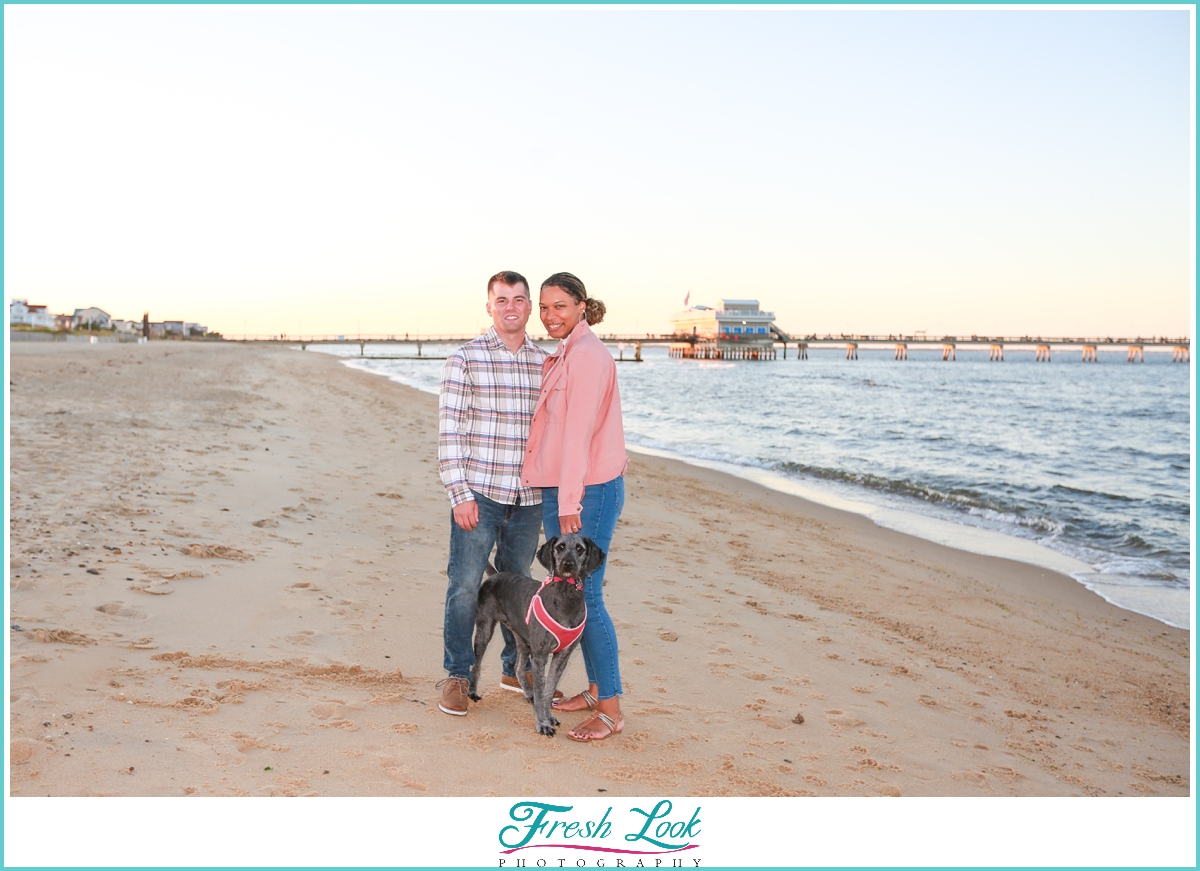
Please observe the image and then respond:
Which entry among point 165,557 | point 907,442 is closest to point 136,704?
point 165,557

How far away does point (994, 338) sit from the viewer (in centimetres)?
14538

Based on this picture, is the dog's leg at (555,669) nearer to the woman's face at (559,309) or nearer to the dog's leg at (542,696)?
the dog's leg at (542,696)

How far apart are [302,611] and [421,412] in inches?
707

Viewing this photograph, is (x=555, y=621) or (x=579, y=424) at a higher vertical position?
(x=579, y=424)

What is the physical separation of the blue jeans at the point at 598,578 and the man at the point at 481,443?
0.88ft

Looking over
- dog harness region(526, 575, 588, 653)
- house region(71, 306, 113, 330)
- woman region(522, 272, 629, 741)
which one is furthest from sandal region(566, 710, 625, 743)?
house region(71, 306, 113, 330)

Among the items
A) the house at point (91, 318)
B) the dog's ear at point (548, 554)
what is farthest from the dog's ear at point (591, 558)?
the house at point (91, 318)

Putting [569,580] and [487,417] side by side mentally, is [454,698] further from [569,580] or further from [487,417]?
[487,417]

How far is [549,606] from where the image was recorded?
3.60 meters

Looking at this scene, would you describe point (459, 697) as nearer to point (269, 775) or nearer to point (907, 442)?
point (269, 775)

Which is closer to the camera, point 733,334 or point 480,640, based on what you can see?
point 480,640

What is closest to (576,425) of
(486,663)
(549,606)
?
(549,606)

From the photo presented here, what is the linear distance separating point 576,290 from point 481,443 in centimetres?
92

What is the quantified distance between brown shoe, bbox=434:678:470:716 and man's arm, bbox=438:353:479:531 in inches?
31.6
